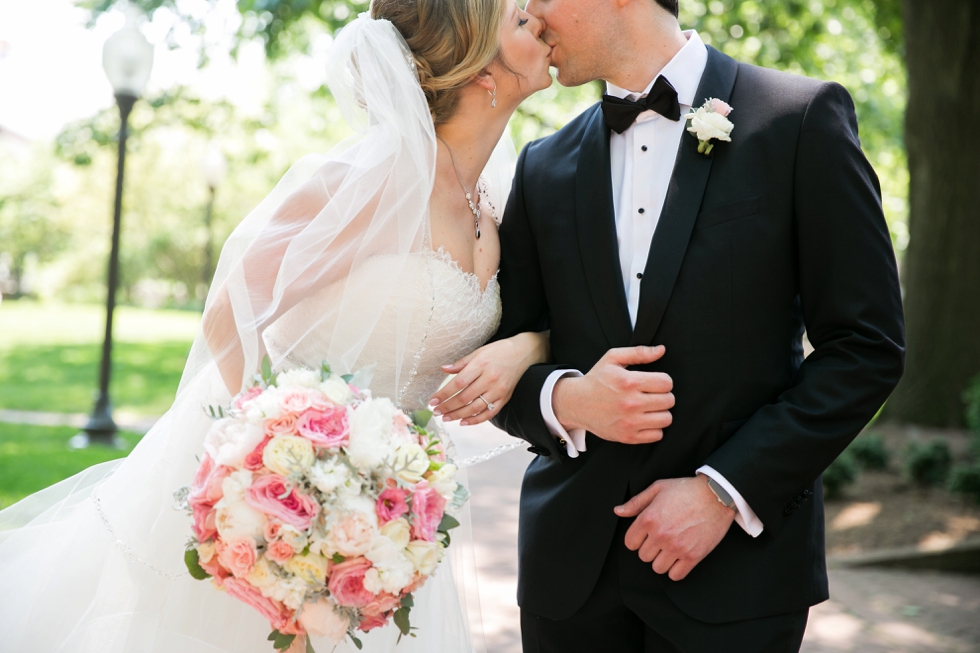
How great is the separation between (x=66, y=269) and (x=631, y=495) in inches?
1556

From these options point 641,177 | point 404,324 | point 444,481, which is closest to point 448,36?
point 641,177

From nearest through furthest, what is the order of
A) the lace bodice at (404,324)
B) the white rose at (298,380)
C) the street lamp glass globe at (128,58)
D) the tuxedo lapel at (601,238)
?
1. the white rose at (298,380)
2. the tuxedo lapel at (601,238)
3. the lace bodice at (404,324)
4. the street lamp glass globe at (128,58)

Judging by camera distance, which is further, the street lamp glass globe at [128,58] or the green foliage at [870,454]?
the street lamp glass globe at [128,58]

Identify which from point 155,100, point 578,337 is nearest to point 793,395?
point 578,337

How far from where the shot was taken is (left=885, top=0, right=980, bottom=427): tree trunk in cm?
814

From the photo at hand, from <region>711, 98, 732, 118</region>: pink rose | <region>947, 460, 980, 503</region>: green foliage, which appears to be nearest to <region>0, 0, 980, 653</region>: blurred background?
<region>947, 460, 980, 503</region>: green foliage

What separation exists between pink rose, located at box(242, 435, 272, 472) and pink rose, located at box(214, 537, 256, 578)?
0.50 feet

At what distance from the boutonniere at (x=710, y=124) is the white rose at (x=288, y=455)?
1.28 m

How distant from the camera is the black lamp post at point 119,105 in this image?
9375 mm

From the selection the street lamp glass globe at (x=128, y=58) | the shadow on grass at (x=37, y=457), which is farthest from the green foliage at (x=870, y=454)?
the street lamp glass globe at (x=128, y=58)

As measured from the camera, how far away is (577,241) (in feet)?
8.12

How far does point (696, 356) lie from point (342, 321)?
1081mm

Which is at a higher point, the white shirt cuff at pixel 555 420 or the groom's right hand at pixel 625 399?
the groom's right hand at pixel 625 399

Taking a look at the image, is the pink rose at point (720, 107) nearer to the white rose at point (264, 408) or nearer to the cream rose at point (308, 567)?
the white rose at point (264, 408)
